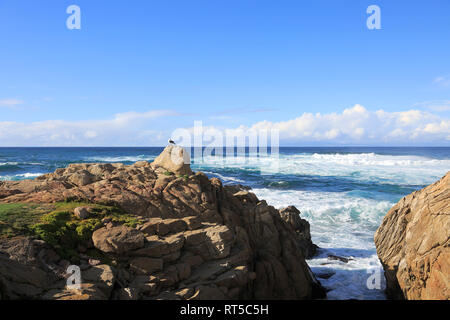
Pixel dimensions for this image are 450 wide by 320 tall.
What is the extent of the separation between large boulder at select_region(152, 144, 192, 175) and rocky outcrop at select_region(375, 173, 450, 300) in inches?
337

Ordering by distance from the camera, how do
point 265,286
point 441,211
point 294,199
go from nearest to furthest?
point 441,211, point 265,286, point 294,199

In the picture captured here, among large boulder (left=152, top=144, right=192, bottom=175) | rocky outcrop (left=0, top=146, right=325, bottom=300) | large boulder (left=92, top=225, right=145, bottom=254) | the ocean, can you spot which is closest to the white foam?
the ocean

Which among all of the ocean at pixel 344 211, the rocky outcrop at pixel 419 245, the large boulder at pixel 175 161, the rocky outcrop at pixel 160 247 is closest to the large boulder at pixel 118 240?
the rocky outcrop at pixel 160 247

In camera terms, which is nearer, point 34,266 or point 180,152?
point 34,266

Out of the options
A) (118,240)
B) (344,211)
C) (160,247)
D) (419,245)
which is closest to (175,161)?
(160,247)

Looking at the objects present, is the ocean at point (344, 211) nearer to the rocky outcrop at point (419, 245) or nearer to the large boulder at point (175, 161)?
the rocky outcrop at point (419, 245)

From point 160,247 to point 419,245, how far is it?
8173mm

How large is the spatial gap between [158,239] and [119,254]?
1.13 meters

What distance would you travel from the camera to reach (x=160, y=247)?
8.31 metres

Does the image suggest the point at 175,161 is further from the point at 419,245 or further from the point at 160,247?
the point at 419,245

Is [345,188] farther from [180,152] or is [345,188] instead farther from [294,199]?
[180,152]
